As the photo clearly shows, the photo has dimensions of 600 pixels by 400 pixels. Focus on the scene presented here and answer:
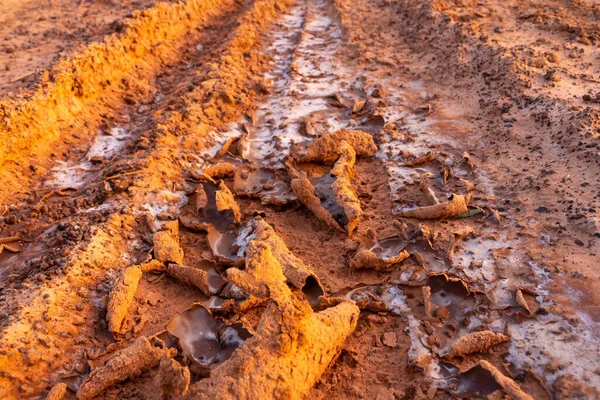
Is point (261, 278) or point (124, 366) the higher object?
point (261, 278)

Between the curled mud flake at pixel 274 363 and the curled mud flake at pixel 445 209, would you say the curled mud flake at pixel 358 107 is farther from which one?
the curled mud flake at pixel 274 363

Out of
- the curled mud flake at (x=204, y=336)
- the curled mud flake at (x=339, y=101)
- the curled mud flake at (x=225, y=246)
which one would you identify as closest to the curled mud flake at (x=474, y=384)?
the curled mud flake at (x=204, y=336)

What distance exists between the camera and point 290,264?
3.17m

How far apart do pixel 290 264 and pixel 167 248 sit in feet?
3.17

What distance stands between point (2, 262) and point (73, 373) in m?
1.37

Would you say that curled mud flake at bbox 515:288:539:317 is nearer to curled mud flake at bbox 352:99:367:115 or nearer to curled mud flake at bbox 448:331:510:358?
curled mud flake at bbox 448:331:510:358

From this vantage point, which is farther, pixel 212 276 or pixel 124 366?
pixel 212 276

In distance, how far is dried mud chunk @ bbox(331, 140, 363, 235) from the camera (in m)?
3.66

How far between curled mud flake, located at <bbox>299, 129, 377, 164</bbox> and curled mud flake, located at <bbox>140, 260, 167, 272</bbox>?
179cm

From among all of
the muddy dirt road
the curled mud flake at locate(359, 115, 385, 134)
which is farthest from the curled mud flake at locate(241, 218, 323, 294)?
the curled mud flake at locate(359, 115, 385, 134)

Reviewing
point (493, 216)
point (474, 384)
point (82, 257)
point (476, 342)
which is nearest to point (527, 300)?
point (476, 342)

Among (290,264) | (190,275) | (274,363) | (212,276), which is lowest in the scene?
(212,276)

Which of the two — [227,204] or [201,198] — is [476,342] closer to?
[227,204]

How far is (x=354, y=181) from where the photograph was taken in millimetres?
4312
